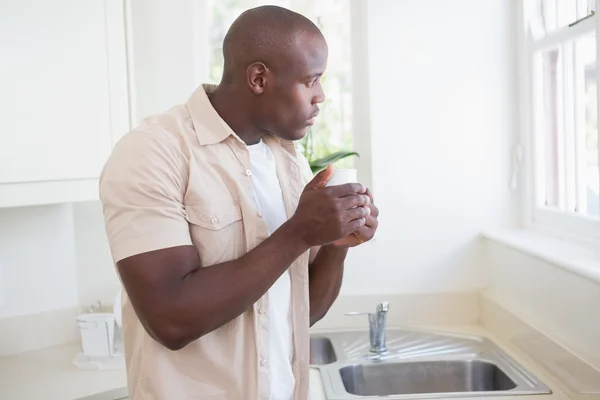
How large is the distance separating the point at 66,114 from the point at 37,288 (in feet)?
2.07

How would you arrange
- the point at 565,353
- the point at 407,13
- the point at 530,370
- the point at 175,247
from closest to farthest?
the point at 175,247
the point at 565,353
the point at 530,370
the point at 407,13

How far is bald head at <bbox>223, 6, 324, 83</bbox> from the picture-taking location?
114cm

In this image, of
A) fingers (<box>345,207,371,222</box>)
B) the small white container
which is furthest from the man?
the small white container

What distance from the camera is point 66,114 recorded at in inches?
74.4

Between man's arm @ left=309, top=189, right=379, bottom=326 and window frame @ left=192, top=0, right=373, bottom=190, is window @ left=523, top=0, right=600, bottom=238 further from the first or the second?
man's arm @ left=309, top=189, right=379, bottom=326

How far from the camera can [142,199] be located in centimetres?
107

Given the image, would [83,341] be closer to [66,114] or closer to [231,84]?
[66,114]

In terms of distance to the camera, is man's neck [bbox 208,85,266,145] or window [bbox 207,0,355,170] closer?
man's neck [bbox 208,85,266,145]

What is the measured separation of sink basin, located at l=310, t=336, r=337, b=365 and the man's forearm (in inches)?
40.8

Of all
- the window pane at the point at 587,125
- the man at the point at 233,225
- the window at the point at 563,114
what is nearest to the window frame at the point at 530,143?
the window at the point at 563,114

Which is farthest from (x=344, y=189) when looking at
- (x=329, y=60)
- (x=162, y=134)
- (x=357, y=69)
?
(x=329, y=60)

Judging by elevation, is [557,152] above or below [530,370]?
above

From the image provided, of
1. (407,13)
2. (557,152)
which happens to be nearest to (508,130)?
(557,152)

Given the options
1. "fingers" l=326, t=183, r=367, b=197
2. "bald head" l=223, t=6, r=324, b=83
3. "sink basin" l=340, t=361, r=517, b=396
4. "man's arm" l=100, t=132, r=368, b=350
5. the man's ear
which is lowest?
"sink basin" l=340, t=361, r=517, b=396
